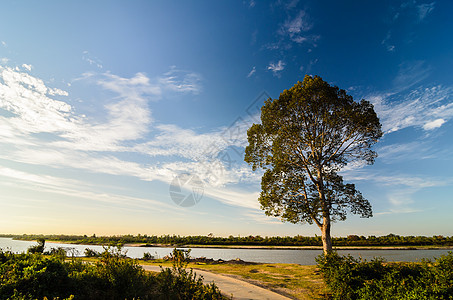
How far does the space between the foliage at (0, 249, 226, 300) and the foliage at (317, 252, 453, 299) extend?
5092 millimetres

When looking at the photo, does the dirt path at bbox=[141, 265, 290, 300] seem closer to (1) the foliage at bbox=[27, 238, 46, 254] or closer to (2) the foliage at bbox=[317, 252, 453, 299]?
(2) the foliage at bbox=[317, 252, 453, 299]

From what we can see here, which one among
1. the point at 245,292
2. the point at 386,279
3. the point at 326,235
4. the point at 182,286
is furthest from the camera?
the point at 326,235

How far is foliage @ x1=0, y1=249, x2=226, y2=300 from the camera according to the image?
667cm

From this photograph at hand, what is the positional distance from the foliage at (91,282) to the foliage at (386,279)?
16.7ft

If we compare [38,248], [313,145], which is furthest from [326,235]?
[38,248]

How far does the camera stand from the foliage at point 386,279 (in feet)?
21.4

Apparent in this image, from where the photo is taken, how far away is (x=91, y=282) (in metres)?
8.34

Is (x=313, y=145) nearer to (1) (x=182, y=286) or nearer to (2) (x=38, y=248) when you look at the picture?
(1) (x=182, y=286)

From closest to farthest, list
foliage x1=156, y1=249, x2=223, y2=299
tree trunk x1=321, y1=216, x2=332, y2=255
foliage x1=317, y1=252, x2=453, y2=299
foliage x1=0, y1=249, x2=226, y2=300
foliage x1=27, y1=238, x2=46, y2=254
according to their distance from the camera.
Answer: foliage x1=317, y1=252, x2=453, y2=299, foliage x1=0, y1=249, x2=226, y2=300, foliage x1=156, y1=249, x2=223, y2=299, tree trunk x1=321, y1=216, x2=332, y2=255, foliage x1=27, y1=238, x2=46, y2=254

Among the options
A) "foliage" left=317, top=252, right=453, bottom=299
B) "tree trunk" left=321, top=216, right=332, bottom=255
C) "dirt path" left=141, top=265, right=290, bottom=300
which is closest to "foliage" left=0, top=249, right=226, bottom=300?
"dirt path" left=141, top=265, right=290, bottom=300

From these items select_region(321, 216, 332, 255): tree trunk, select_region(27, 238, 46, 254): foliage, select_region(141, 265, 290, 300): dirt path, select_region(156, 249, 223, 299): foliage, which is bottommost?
select_region(27, 238, 46, 254): foliage

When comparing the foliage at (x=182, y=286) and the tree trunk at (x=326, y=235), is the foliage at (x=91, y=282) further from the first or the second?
the tree trunk at (x=326, y=235)

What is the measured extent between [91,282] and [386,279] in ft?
36.1

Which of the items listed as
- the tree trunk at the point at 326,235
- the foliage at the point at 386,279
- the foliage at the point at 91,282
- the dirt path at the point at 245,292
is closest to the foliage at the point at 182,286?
the foliage at the point at 91,282
